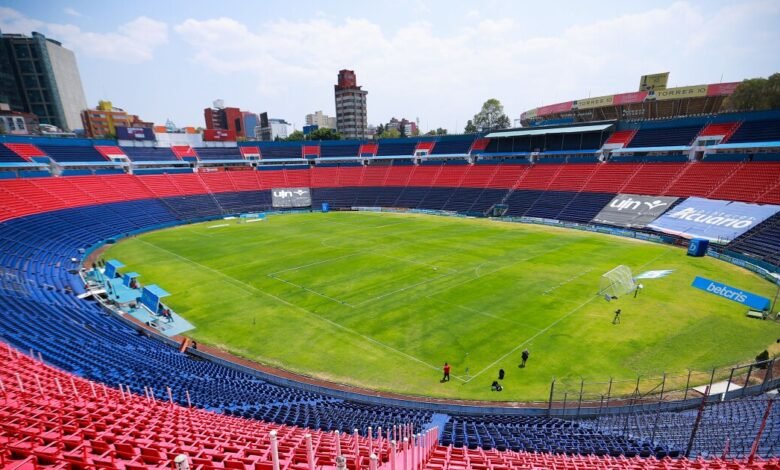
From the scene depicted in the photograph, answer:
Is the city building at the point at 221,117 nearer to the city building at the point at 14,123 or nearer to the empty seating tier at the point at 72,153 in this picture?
the city building at the point at 14,123

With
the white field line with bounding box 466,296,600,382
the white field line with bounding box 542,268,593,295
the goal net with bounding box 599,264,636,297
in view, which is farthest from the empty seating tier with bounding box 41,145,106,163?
the goal net with bounding box 599,264,636,297

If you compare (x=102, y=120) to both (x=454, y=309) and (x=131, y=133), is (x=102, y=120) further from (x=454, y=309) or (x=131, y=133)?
(x=454, y=309)

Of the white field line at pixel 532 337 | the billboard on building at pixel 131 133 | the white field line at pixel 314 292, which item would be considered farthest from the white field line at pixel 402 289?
the billboard on building at pixel 131 133

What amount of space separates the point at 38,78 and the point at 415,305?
160 metres

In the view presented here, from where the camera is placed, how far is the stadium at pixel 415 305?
989 cm

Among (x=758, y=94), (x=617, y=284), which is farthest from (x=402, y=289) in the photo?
(x=758, y=94)

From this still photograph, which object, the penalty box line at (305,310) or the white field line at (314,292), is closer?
the penalty box line at (305,310)

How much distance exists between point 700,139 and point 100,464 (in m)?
74.0

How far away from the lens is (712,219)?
4450cm

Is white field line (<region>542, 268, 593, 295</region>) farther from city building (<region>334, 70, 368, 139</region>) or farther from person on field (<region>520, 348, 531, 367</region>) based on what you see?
city building (<region>334, 70, 368, 139</region>)

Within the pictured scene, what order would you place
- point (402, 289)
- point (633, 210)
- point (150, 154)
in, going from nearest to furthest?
point (402, 289) → point (633, 210) → point (150, 154)

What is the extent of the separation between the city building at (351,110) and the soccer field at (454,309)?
126m

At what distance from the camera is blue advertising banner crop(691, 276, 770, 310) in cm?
2555

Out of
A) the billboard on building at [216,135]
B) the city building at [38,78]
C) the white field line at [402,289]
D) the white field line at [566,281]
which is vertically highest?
the city building at [38,78]
